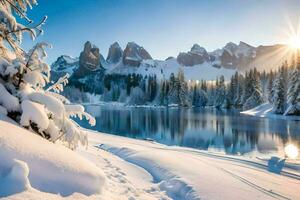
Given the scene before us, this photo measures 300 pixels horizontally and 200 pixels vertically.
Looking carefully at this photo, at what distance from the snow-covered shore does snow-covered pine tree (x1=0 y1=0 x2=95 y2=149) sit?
0.48m

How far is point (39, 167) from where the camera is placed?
17.4 ft

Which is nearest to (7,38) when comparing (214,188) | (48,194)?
(48,194)

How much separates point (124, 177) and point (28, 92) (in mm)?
4498

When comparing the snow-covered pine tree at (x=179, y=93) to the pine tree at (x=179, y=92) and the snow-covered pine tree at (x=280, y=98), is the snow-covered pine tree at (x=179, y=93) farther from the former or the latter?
the snow-covered pine tree at (x=280, y=98)

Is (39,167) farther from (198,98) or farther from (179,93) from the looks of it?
(198,98)

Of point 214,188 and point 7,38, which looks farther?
point 214,188

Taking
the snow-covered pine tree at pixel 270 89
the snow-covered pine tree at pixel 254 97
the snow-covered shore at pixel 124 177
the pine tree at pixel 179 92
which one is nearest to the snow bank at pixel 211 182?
the snow-covered shore at pixel 124 177

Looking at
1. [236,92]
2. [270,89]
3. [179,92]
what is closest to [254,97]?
[270,89]

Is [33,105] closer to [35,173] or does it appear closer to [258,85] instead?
[35,173]

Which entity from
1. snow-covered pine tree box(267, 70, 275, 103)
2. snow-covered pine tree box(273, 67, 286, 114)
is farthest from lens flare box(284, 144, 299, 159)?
snow-covered pine tree box(267, 70, 275, 103)

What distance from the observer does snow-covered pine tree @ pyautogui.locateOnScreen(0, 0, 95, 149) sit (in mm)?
6449

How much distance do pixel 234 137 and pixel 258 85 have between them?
Answer: 7314 cm

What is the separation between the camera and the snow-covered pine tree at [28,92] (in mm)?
6449

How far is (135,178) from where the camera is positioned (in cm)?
→ 1037
